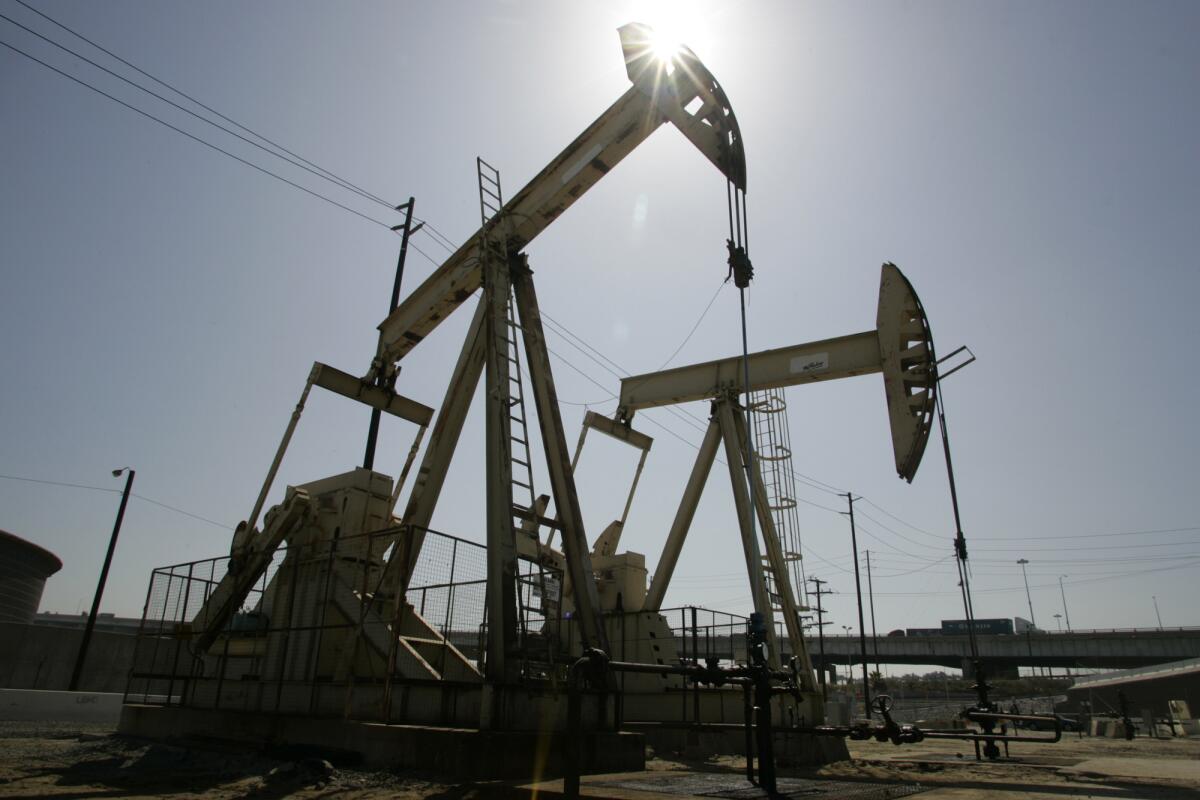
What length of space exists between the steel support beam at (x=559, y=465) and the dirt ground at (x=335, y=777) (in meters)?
1.87

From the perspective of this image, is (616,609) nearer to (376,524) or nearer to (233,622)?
(376,524)

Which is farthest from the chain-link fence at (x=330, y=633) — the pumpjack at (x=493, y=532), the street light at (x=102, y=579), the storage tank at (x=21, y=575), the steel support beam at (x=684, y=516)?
the storage tank at (x=21, y=575)

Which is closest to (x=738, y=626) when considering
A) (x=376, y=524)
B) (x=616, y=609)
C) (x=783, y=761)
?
(x=616, y=609)

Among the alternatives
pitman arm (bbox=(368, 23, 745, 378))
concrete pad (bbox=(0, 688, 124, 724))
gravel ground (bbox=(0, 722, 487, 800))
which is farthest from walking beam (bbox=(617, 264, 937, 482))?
concrete pad (bbox=(0, 688, 124, 724))

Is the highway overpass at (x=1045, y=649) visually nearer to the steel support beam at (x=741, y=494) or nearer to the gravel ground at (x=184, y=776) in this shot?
the steel support beam at (x=741, y=494)

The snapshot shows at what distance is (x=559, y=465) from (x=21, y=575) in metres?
42.8

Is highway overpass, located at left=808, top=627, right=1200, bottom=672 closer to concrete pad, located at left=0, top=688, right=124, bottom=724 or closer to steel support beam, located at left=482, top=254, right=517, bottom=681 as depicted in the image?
concrete pad, located at left=0, top=688, right=124, bottom=724

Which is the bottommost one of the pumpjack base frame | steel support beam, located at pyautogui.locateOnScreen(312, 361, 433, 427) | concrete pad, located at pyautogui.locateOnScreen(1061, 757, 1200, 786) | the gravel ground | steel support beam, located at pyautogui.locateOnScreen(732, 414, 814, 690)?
the gravel ground

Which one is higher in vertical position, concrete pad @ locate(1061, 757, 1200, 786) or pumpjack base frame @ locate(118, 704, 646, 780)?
pumpjack base frame @ locate(118, 704, 646, 780)

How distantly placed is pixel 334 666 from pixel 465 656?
66.7 inches

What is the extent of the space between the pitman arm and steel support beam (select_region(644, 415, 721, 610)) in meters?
6.08

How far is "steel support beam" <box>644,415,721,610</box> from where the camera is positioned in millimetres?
13898

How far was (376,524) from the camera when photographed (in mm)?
10617

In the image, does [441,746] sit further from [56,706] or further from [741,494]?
[56,706]
